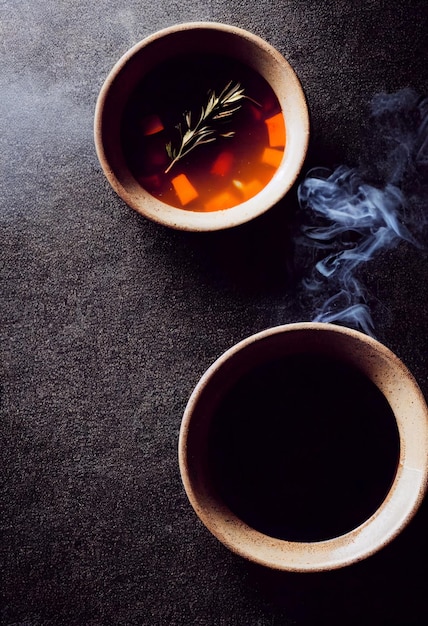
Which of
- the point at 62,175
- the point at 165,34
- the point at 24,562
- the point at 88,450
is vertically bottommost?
the point at 24,562

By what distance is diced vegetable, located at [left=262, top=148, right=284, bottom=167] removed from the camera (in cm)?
132

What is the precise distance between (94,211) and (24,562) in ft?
2.72

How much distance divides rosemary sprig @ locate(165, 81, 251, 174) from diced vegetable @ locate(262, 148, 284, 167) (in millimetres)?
85

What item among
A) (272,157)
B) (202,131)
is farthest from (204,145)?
(272,157)

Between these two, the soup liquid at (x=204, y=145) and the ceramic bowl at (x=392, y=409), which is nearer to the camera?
the ceramic bowl at (x=392, y=409)

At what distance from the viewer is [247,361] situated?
1215 mm

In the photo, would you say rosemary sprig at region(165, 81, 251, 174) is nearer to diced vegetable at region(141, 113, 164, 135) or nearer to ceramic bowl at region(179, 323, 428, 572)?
diced vegetable at region(141, 113, 164, 135)

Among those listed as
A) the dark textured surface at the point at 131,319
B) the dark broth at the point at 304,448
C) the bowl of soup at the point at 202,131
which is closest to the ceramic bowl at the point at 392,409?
the dark broth at the point at 304,448

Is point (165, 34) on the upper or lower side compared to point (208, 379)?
upper

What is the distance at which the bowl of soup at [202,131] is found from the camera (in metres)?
1.29

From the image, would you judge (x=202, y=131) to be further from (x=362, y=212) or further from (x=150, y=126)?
(x=362, y=212)

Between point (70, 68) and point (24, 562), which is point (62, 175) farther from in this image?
point (24, 562)

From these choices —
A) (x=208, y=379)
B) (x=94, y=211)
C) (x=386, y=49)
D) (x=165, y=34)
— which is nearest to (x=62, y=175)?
(x=94, y=211)

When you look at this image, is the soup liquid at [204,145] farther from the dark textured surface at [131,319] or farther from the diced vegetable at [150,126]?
the dark textured surface at [131,319]
